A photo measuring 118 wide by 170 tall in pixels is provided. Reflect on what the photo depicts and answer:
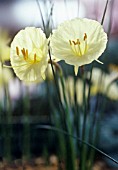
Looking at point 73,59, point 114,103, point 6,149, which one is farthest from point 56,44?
point 114,103

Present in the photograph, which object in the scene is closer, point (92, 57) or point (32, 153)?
point (92, 57)

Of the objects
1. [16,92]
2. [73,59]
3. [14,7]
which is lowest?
[16,92]

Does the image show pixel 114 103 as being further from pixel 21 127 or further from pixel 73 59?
pixel 73 59
